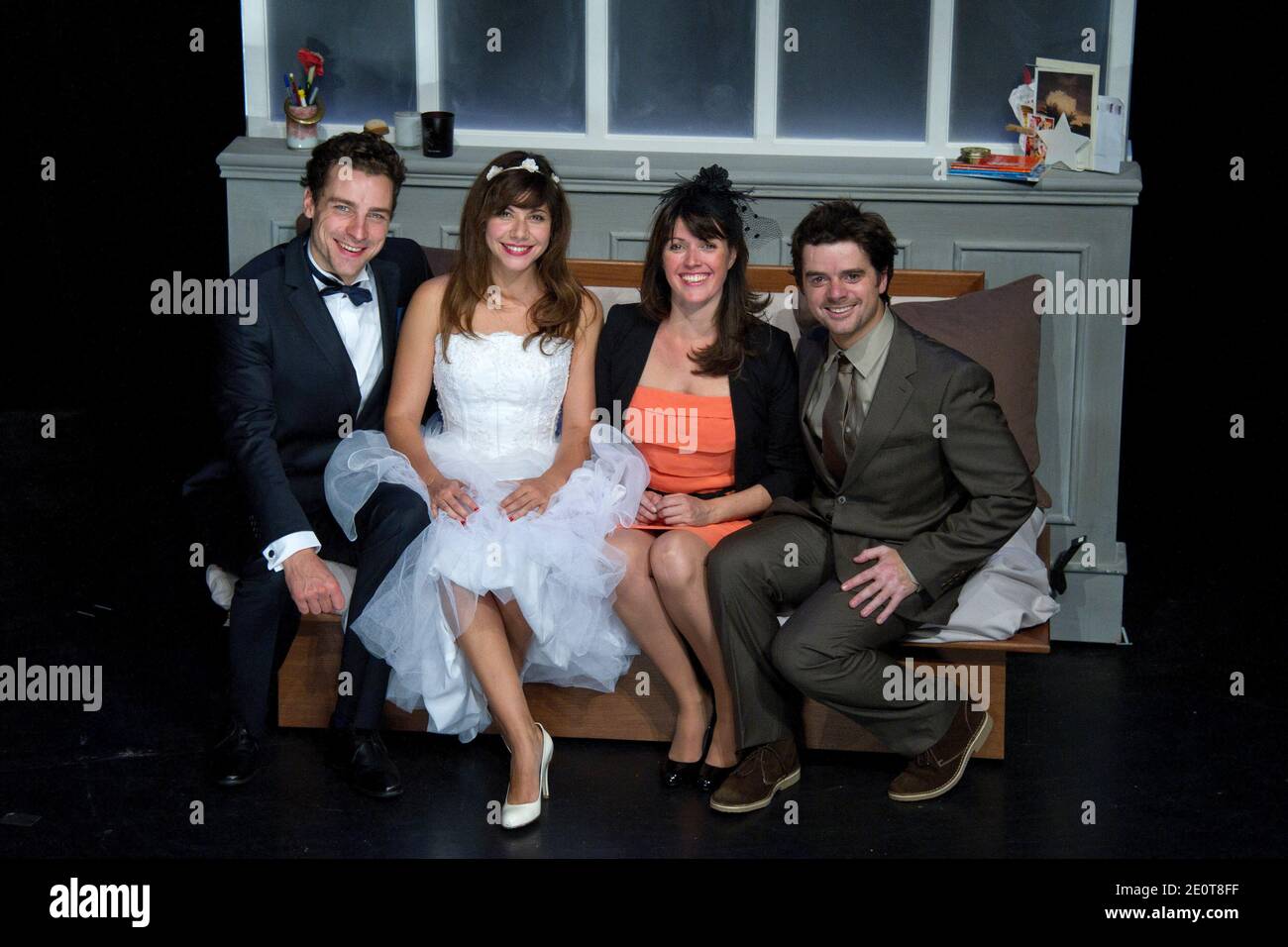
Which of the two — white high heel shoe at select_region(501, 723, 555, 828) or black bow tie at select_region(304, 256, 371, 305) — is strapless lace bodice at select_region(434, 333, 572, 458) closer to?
black bow tie at select_region(304, 256, 371, 305)

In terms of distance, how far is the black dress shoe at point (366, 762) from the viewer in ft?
11.1

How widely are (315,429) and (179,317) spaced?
2.90m

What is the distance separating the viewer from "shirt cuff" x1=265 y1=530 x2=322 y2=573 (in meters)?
3.45

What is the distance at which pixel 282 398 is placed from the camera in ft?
11.8

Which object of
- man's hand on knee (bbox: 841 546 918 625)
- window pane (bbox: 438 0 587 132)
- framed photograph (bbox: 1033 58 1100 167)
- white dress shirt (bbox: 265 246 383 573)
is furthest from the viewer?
window pane (bbox: 438 0 587 132)

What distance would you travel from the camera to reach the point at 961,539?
3.35 meters

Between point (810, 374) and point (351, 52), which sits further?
point (351, 52)

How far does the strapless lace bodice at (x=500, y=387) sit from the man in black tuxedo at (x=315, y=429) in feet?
0.54

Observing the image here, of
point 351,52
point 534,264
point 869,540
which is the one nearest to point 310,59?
point 351,52

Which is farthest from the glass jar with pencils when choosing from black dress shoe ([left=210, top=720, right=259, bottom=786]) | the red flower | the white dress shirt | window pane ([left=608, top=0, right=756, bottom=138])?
black dress shoe ([left=210, top=720, right=259, bottom=786])

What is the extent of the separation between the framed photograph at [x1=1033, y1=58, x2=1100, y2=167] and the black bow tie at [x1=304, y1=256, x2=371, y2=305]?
189 cm

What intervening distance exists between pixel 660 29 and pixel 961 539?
1.94 meters

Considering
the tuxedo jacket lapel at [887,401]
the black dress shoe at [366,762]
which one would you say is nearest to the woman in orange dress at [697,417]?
the tuxedo jacket lapel at [887,401]

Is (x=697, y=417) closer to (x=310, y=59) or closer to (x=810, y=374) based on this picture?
(x=810, y=374)
